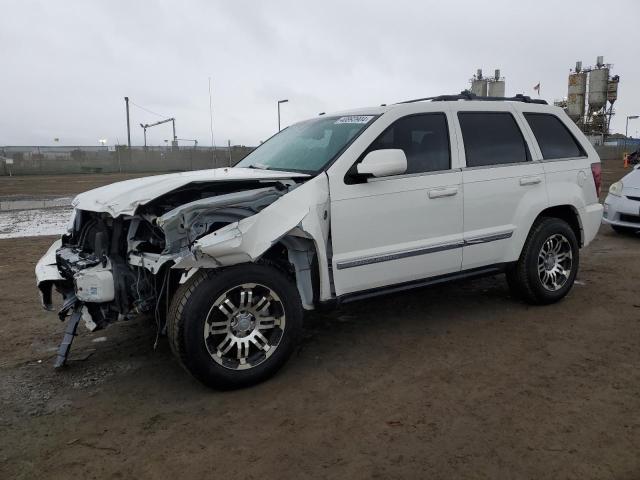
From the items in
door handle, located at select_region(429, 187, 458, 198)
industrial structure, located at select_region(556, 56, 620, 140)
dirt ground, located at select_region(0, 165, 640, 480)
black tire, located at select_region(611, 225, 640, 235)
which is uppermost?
industrial structure, located at select_region(556, 56, 620, 140)

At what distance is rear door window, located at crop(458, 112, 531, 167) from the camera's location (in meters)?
4.40

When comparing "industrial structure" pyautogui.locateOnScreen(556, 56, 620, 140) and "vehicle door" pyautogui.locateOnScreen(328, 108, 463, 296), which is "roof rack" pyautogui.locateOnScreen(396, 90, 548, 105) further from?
"industrial structure" pyautogui.locateOnScreen(556, 56, 620, 140)

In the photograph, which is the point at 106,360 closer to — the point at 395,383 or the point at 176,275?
the point at 176,275

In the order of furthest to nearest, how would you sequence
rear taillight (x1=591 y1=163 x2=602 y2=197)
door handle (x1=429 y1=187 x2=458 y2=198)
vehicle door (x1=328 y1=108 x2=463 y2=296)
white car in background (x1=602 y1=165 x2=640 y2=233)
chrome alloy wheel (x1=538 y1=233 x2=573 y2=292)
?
white car in background (x1=602 y1=165 x2=640 y2=233) → rear taillight (x1=591 y1=163 x2=602 y2=197) → chrome alloy wheel (x1=538 y1=233 x2=573 y2=292) → door handle (x1=429 y1=187 x2=458 y2=198) → vehicle door (x1=328 y1=108 x2=463 y2=296)

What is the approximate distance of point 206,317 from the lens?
10.6 feet

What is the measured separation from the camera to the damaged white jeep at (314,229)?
3.28 metres

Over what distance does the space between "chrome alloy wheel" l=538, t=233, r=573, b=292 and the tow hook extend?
3.99 metres

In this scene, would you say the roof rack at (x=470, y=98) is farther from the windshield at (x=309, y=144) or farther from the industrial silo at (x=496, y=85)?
the industrial silo at (x=496, y=85)

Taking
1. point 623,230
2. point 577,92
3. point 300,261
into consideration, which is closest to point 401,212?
point 300,261

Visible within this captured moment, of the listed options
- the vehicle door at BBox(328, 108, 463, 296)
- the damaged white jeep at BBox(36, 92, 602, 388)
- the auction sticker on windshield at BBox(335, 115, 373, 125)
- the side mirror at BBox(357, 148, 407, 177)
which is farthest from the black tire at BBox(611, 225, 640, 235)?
the side mirror at BBox(357, 148, 407, 177)

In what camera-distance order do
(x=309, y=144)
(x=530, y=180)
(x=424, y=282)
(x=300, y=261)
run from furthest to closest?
(x=530, y=180) < (x=309, y=144) < (x=424, y=282) < (x=300, y=261)

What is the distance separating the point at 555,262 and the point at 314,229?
2.78m

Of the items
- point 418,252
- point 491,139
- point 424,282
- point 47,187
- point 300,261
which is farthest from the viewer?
point 47,187

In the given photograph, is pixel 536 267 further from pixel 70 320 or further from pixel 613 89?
pixel 613 89
